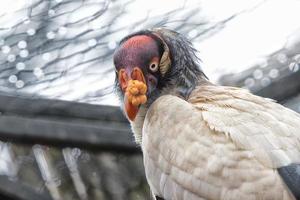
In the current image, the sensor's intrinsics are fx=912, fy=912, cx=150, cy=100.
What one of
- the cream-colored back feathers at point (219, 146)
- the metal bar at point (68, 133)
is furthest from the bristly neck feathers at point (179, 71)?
the metal bar at point (68, 133)

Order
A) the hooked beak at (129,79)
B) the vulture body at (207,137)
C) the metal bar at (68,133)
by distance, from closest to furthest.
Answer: the vulture body at (207,137) → the hooked beak at (129,79) → the metal bar at (68,133)

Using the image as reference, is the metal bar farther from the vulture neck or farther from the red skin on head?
the red skin on head

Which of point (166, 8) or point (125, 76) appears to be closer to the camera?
point (125, 76)

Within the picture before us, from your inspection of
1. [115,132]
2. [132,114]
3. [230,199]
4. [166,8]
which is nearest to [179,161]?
[230,199]

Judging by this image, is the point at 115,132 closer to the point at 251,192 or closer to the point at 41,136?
the point at 41,136

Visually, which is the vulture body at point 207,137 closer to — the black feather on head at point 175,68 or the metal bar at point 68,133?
the black feather on head at point 175,68

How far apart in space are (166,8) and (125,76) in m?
0.60

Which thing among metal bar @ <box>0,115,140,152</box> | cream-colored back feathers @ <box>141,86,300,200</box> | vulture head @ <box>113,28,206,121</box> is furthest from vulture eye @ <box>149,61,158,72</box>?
metal bar @ <box>0,115,140,152</box>

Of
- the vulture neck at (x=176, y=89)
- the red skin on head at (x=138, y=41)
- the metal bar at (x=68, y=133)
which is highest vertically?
the red skin on head at (x=138, y=41)

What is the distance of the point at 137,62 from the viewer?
5.55 feet

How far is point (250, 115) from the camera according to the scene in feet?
4.94

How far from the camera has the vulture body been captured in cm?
137

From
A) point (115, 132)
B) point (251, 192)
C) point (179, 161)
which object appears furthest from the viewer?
point (115, 132)

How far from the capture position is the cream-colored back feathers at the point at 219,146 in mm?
1371
